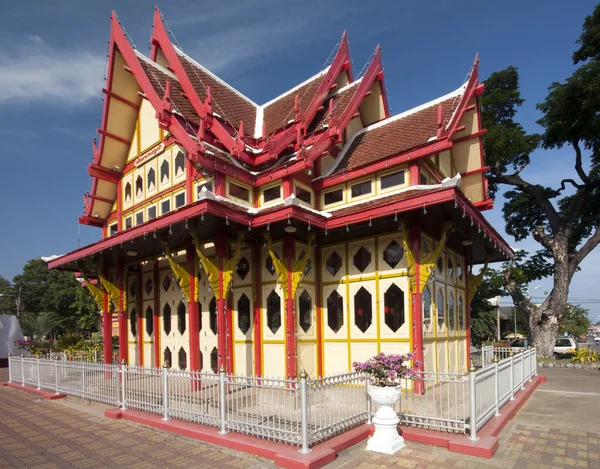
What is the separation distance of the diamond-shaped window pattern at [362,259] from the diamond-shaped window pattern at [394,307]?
93cm

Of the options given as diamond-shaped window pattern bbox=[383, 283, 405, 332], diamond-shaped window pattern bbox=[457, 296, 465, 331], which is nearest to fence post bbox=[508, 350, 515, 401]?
diamond-shaped window pattern bbox=[383, 283, 405, 332]

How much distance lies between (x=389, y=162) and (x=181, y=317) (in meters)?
8.25

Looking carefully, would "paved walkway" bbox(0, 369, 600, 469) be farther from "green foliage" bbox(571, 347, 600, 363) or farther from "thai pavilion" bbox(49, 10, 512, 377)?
"green foliage" bbox(571, 347, 600, 363)

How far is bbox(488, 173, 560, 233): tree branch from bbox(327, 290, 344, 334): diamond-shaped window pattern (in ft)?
62.8

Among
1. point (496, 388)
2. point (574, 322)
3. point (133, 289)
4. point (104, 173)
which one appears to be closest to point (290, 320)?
point (496, 388)

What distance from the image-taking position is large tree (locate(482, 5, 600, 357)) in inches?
925

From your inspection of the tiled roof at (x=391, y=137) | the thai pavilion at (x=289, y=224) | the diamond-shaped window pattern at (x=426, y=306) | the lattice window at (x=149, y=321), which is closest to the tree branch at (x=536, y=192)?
the thai pavilion at (x=289, y=224)

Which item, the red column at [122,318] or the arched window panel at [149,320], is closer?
the red column at [122,318]

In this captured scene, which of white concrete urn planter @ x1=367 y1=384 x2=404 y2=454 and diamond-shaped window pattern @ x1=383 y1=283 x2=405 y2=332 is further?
diamond-shaped window pattern @ x1=383 y1=283 x2=405 y2=332

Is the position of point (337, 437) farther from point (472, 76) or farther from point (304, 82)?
point (304, 82)

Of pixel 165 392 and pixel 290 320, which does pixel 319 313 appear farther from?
pixel 165 392

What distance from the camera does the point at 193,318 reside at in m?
11.1

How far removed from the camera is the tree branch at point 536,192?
25.1 meters

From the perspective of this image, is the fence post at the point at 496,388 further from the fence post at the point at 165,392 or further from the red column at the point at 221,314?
the fence post at the point at 165,392
